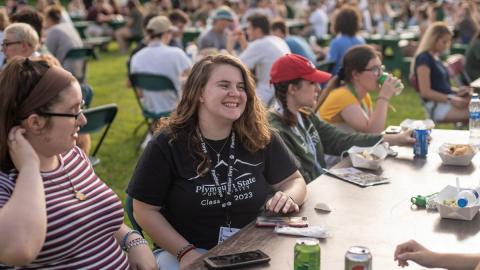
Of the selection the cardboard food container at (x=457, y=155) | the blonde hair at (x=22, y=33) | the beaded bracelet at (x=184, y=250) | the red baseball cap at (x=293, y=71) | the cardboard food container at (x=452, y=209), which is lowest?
the cardboard food container at (x=457, y=155)

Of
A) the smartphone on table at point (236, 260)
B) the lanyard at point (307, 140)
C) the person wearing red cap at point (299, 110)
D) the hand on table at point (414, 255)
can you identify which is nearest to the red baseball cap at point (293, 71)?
the person wearing red cap at point (299, 110)

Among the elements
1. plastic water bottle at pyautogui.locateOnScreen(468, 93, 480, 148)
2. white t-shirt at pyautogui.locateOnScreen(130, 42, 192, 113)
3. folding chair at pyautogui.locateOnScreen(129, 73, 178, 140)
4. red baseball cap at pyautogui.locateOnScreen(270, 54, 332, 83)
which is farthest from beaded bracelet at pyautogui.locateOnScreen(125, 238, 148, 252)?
white t-shirt at pyautogui.locateOnScreen(130, 42, 192, 113)

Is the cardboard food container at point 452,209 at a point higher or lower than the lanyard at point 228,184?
lower

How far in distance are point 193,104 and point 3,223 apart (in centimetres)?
Answer: 117

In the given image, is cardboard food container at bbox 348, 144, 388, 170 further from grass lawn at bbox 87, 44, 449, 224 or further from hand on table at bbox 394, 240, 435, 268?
grass lawn at bbox 87, 44, 449, 224

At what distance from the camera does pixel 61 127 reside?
230cm

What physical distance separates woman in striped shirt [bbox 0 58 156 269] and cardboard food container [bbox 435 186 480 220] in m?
1.34

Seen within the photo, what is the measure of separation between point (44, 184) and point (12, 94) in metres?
0.32

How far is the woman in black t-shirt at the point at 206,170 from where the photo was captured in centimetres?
292

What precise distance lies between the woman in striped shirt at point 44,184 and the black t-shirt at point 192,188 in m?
0.45

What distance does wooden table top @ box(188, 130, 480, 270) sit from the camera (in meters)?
2.49

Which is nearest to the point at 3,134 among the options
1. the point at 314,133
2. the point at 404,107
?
the point at 314,133

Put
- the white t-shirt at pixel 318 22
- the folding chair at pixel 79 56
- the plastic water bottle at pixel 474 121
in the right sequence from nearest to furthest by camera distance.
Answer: the plastic water bottle at pixel 474 121 < the folding chair at pixel 79 56 < the white t-shirt at pixel 318 22

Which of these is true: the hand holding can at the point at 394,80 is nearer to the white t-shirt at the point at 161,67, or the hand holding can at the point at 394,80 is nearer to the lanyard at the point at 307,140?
the lanyard at the point at 307,140
